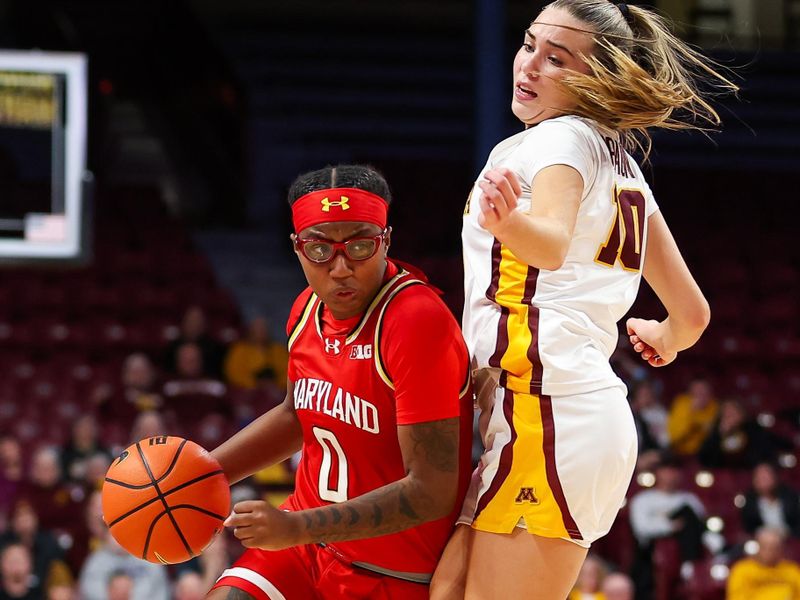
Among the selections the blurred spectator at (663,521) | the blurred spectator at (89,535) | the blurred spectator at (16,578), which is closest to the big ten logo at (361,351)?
the blurred spectator at (16,578)

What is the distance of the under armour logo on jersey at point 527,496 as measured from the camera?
8.71 ft

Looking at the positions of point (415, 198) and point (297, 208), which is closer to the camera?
point (297, 208)

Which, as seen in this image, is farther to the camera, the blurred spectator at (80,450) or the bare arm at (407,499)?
the blurred spectator at (80,450)

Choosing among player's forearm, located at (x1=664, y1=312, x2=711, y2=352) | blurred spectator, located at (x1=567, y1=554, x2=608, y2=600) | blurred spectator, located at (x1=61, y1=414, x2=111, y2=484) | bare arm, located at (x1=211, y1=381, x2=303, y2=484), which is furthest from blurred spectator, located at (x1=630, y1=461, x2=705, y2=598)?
bare arm, located at (x1=211, y1=381, x2=303, y2=484)

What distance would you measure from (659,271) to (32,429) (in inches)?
313

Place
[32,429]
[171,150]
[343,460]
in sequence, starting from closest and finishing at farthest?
1. [343,460]
2. [32,429]
3. [171,150]

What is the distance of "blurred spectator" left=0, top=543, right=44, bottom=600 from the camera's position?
25.1 feet

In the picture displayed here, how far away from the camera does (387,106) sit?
52.7ft

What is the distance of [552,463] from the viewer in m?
2.66

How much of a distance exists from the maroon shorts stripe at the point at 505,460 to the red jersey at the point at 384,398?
11 centimetres

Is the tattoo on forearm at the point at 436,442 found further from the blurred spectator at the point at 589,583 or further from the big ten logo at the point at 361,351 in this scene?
the blurred spectator at the point at 589,583

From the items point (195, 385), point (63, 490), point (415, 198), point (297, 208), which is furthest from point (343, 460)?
point (415, 198)

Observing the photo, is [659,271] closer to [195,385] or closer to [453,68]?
[195,385]

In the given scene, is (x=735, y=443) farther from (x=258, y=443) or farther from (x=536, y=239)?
(x=536, y=239)
